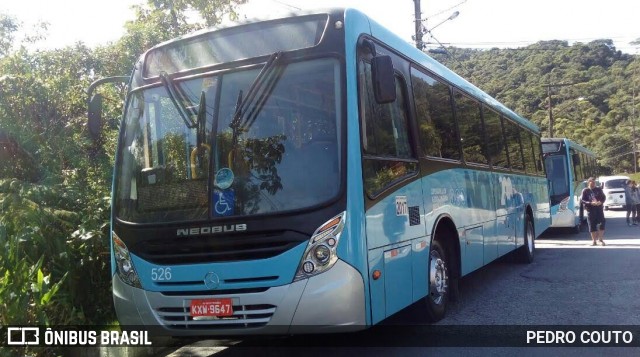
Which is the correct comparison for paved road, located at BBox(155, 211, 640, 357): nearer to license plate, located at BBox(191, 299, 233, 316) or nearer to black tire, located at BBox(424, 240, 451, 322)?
black tire, located at BBox(424, 240, 451, 322)

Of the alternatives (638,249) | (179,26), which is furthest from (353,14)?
(638,249)

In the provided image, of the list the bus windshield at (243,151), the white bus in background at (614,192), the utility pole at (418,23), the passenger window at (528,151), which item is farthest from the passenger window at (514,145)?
the white bus in background at (614,192)

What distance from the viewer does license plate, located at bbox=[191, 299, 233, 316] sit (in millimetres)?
4949

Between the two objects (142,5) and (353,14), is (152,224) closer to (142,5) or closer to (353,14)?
(353,14)

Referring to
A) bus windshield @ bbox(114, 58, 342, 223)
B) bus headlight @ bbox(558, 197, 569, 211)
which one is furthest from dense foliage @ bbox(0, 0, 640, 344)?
bus headlight @ bbox(558, 197, 569, 211)

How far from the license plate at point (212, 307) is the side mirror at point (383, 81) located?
2.09m

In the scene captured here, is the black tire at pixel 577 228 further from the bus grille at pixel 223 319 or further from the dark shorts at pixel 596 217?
the bus grille at pixel 223 319

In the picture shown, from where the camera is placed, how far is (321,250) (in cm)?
482

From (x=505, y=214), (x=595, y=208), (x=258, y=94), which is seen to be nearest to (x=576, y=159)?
(x=595, y=208)

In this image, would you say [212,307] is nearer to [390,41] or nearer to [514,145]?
[390,41]

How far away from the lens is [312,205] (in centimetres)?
491

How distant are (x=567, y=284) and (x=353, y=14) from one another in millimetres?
5922

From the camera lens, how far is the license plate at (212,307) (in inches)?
195

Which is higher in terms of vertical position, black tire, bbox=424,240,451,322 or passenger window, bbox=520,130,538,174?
passenger window, bbox=520,130,538,174
